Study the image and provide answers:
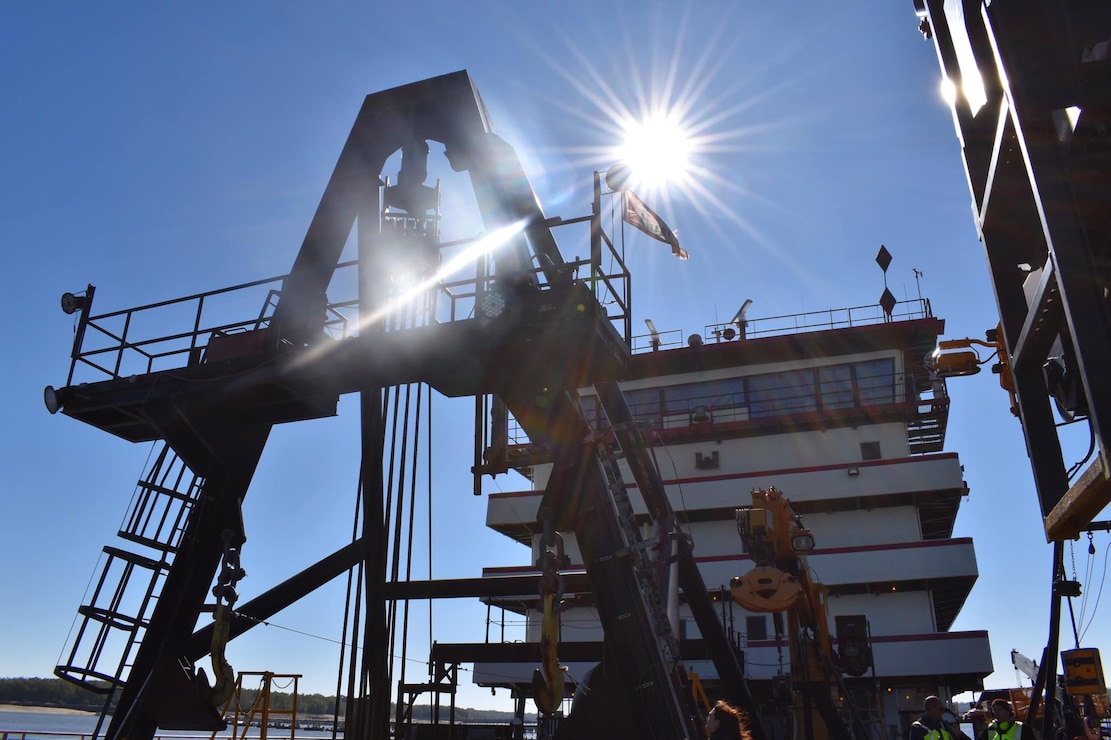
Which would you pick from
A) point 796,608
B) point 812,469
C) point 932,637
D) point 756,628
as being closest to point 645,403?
point 812,469

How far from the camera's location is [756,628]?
1015 inches

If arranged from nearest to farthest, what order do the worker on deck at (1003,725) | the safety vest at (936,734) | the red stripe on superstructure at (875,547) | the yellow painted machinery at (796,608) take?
the safety vest at (936,734) → the worker on deck at (1003,725) → the yellow painted machinery at (796,608) → the red stripe on superstructure at (875,547)

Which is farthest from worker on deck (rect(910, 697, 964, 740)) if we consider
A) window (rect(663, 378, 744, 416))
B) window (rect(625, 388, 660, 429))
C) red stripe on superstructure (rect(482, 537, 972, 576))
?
window (rect(625, 388, 660, 429))

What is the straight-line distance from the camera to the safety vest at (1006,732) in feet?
26.3

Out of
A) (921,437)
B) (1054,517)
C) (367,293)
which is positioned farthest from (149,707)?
(921,437)

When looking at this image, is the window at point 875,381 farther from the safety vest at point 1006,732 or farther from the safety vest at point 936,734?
the safety vest at point 936,734

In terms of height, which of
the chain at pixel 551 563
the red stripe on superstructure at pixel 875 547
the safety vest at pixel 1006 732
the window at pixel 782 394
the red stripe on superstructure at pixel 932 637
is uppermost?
the window at pixel 782 394

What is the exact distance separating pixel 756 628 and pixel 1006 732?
1819 cm

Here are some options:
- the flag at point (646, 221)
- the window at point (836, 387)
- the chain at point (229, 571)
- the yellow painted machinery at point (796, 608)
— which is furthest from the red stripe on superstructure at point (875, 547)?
the chain at point (229, 571)

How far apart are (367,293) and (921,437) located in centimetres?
2553

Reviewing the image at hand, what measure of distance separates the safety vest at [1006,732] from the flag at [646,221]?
30.6 ft

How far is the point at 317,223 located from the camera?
11664 millimetres

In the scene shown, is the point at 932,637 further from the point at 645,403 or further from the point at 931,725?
the point at 931,725

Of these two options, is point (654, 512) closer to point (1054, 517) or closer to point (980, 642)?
point (1054, 517)
